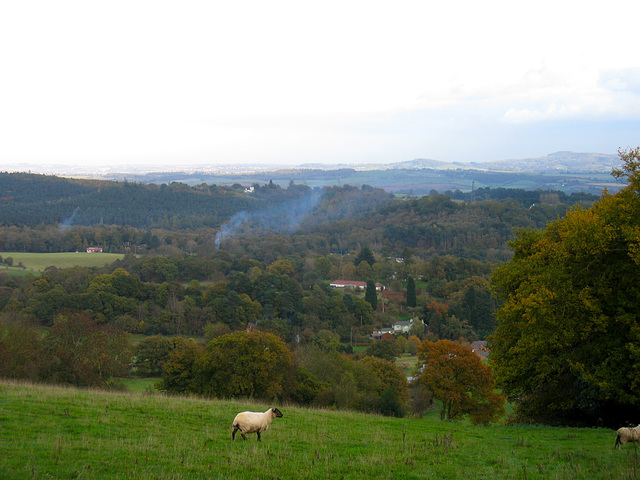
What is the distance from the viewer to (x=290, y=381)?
811 inches

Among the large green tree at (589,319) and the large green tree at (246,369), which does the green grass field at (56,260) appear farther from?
the large green tree at (589,319)

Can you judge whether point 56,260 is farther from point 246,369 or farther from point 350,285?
point 246,369

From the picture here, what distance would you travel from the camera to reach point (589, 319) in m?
12.6

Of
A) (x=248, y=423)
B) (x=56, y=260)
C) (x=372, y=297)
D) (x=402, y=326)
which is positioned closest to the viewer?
(x=248, y=423)

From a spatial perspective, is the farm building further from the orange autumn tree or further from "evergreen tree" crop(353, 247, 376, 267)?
the orange autumn tree

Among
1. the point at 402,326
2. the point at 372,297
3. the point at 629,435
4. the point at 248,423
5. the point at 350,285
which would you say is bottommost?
the point at 402,326

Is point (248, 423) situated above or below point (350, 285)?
above

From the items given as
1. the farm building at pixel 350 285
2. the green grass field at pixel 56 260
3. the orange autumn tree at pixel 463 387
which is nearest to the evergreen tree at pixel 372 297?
the farm building at pixel 350 285

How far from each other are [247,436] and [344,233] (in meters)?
107

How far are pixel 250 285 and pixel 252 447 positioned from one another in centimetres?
5102

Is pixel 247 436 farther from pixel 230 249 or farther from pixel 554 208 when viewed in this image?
pixel 554 208

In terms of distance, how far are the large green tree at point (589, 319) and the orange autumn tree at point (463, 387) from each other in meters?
7.31

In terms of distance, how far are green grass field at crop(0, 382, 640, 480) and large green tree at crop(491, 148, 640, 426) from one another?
188 centimetres

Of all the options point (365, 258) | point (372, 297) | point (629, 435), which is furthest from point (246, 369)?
point (365, 258)
